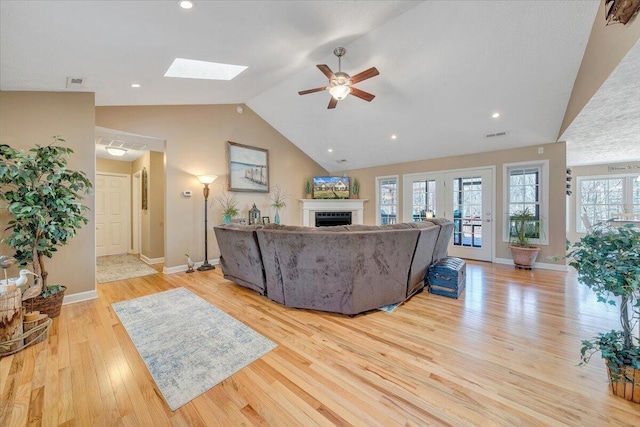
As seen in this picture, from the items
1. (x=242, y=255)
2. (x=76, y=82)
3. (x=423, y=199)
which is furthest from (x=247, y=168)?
(x=423, y=199)

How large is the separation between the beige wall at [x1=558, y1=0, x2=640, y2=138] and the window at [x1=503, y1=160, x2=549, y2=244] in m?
1.50

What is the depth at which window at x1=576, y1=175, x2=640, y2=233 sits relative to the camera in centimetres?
586

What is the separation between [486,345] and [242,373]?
1.97m

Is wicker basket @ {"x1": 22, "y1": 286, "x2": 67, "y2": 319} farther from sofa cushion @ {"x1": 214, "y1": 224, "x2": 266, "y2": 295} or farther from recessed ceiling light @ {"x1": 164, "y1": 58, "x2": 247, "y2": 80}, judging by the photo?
recessed ceiling light @ {"x1": 164, "y1": 58, "x2": 247, "y2": 80}

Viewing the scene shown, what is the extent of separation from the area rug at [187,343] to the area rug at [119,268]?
5.08 feet

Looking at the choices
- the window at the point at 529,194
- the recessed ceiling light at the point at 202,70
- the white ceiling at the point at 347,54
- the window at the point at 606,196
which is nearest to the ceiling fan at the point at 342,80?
the white ceiling at the point at 347,54

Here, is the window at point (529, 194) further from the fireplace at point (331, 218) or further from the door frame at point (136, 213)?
the door frame at point (136, 213)

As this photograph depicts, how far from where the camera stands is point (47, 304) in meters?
2.59

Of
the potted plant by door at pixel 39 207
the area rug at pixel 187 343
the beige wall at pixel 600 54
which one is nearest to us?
the area rug at pixel 187 343

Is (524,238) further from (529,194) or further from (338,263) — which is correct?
(338,263)

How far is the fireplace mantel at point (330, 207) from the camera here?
6.90 meters

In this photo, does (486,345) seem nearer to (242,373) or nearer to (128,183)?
(242,373)

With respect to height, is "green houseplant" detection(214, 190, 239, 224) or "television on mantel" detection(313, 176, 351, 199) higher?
"television on mantel" detection(313, 176, 351, 199)

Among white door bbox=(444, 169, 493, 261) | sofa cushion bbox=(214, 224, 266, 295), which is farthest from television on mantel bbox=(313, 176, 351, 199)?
sofa cushion bbox=(214, 224, 266, 295)
